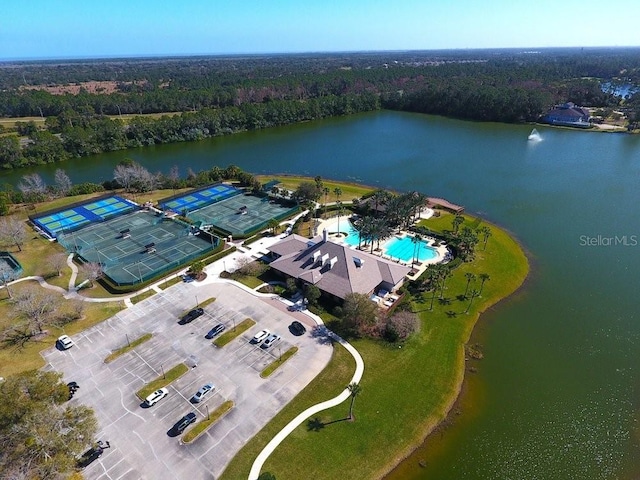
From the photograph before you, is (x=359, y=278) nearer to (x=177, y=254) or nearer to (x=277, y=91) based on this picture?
(x=177, y=254)

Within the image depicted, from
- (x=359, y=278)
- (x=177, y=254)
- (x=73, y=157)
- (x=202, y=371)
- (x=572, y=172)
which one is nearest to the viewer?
(x=202, y=371)

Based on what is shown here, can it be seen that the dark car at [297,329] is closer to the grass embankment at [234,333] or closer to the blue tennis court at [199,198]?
the grass embankment at [234,333]

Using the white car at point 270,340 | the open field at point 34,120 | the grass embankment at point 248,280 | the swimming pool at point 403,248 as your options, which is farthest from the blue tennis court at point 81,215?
the open field at point 34,120

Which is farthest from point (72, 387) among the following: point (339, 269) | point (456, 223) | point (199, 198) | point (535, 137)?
point (535, 137)

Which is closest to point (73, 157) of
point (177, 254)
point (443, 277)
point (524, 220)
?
point (177, 254)

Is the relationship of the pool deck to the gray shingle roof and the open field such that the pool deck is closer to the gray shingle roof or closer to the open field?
the gray shingle roof

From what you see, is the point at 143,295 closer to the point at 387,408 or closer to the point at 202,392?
the point at 202,392

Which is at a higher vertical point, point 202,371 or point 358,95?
point 358,95
